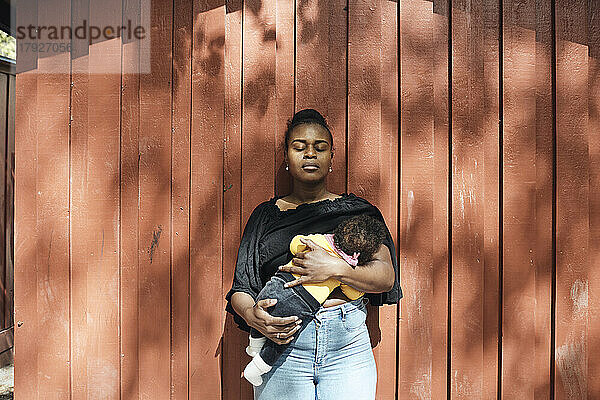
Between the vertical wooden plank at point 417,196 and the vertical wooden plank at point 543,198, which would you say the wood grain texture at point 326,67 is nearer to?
the vertical wooden plank at point 417,196

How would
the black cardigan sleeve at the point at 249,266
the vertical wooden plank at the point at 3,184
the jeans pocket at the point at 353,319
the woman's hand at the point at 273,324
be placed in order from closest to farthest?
the woman's hand at the point at 273,324 → the jeans pocket at the point at 353,319 → the black cardigan sleeve at the point at 249,266 → the vertical wooden plank at the point at 3,184

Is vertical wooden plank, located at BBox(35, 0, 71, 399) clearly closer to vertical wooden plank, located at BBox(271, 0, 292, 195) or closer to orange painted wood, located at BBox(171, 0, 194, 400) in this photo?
orange painted wood, located at BBox(171, 0, 194, 400)

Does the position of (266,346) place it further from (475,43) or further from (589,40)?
(589,40)

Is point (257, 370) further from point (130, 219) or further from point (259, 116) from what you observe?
point (259, 116)

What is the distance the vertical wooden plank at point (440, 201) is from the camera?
2459 mm

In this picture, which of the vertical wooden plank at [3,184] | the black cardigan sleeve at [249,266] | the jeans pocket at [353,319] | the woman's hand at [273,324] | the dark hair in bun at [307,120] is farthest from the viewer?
the vertical wooden plank at [3,184]

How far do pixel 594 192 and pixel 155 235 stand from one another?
2.29 m

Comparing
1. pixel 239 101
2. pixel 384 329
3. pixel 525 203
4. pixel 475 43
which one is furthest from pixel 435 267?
pixel 239 101

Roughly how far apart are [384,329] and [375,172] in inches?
31.8

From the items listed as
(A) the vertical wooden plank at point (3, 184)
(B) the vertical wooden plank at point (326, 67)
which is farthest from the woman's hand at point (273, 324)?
(A) the vertical wooden plank at point (3, 184)

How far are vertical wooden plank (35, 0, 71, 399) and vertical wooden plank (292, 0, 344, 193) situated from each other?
1.24m

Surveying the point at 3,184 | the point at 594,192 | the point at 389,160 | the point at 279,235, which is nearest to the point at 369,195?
the point at 389,160

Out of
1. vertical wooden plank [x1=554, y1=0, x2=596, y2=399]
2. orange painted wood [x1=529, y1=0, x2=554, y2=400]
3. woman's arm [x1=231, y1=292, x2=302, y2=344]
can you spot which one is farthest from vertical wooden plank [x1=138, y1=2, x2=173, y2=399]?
vertical wooden plank [x1=554, y1=0, x2=596, y2=399]

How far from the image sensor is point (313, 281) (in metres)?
1.85
